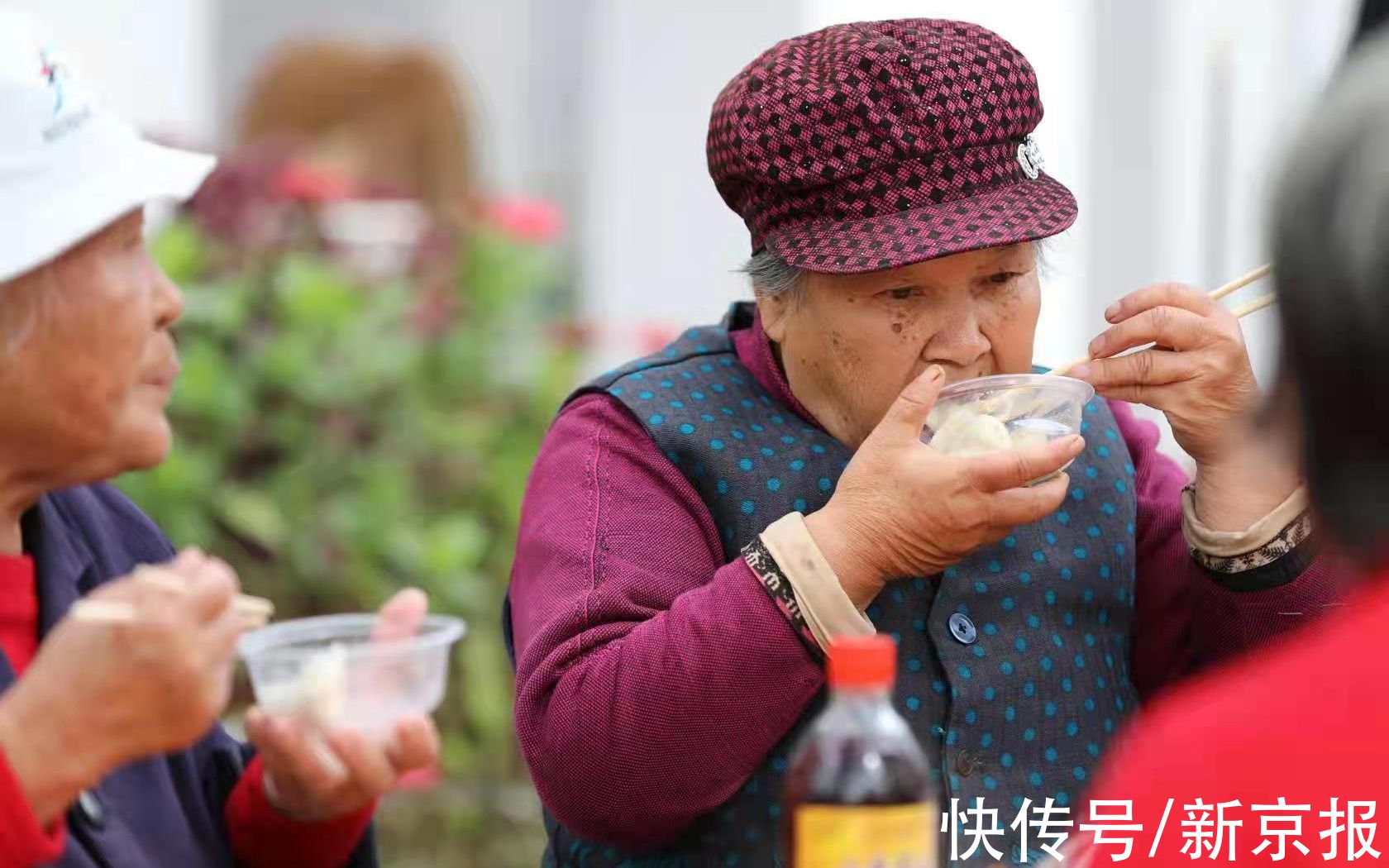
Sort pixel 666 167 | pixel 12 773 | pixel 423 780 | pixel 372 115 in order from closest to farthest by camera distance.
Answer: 1. pixel 12 773
2. pixel 423 780
3. pixel 666 167
4. pixel 372 115

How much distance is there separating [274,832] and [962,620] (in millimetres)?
895

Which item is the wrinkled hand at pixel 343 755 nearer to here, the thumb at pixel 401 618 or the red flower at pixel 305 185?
the thumb at pixel 401 618

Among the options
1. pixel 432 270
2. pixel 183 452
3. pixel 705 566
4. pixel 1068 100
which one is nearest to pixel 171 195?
pixel 705 566

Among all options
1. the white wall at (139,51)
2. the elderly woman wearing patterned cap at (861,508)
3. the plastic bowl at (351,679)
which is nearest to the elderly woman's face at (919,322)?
the elderly woman wearing patterned cap at (861,508)

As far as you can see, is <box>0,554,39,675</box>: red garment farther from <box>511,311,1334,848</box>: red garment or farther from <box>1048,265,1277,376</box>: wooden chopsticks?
<box>1048,265,1277,376</box>: wooden chopsticks

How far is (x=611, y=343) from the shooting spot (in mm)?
5289

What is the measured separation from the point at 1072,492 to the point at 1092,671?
245mm

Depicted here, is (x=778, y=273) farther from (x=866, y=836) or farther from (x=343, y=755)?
(x=866, y=836)

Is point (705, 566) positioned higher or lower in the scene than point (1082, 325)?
higher

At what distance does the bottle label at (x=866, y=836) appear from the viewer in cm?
144

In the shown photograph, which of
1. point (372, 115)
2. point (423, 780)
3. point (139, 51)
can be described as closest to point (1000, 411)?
point (423, 780)

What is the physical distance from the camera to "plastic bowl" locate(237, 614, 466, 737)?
1903 mm

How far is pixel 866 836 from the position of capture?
144 centimetres

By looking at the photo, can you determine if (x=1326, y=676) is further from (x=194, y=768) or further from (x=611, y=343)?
(x=611, y=343)
